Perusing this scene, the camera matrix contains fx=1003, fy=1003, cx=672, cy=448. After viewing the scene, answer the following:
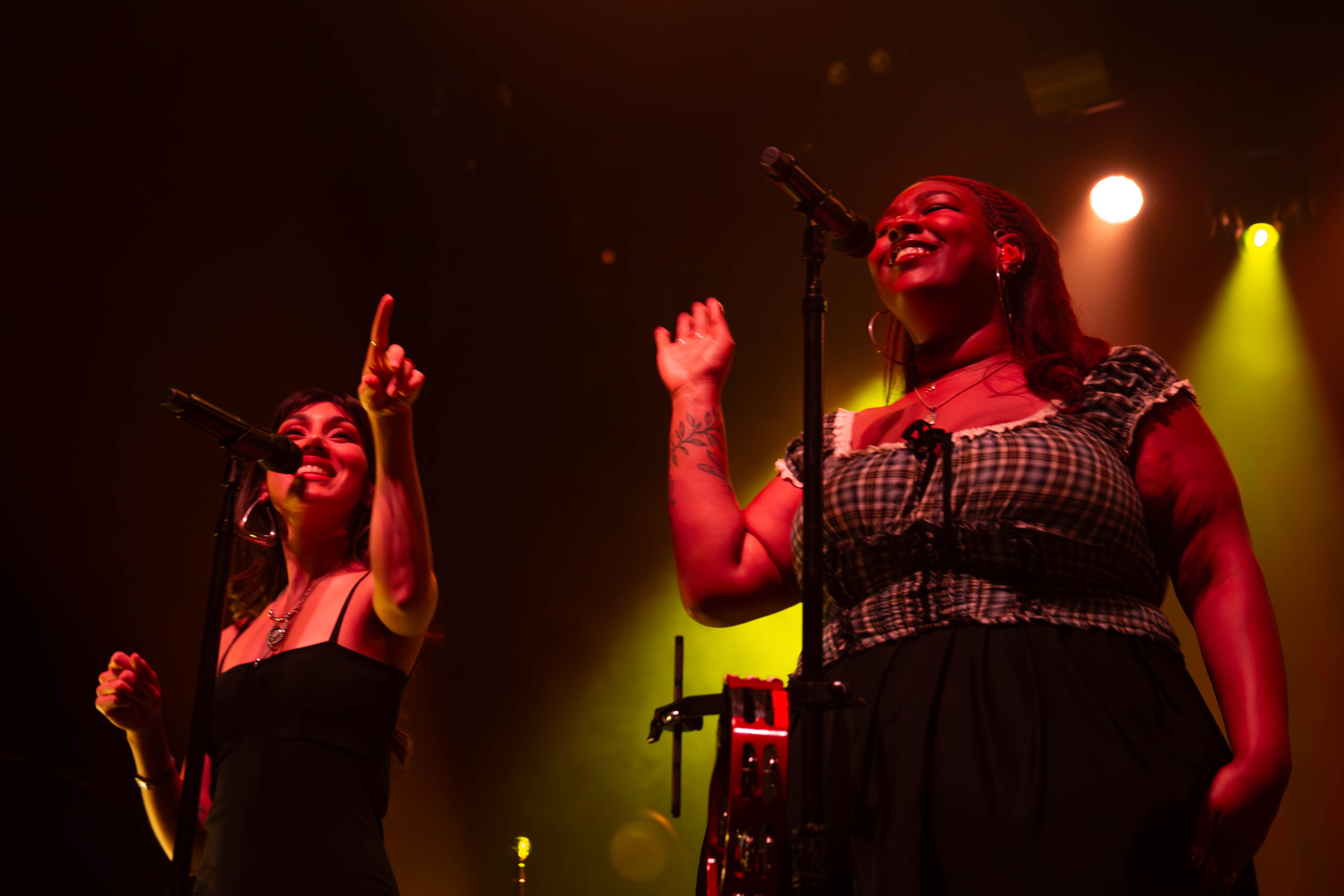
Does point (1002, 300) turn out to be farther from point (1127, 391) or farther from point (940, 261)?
point (1127, 391)

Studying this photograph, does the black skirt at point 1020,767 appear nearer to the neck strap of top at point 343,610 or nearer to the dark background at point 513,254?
the neck strap of top at point 343,610

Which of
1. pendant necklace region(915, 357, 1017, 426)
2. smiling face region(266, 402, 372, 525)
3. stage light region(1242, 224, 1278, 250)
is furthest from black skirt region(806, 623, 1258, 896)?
stage light region(1242, 224, 1278, 250)

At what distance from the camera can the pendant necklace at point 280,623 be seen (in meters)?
2.17

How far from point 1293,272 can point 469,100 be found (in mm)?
2907

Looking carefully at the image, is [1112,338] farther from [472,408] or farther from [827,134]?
[472,408]

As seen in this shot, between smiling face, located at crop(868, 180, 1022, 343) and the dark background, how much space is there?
6.47ft

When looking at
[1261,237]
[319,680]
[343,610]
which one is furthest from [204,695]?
[1261,237]

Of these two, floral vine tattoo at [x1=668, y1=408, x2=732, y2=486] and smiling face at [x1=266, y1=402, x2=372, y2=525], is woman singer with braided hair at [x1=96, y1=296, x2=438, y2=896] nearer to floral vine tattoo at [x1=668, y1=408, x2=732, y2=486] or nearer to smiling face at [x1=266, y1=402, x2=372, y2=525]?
smiling face at [x1=266, y1=402, x2=372, y2=525]

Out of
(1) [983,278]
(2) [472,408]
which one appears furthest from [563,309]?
(1) [983,278]

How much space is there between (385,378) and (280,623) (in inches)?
27.8

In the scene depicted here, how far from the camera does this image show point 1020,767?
113 centimetres

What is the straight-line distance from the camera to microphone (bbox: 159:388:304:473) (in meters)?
1.93

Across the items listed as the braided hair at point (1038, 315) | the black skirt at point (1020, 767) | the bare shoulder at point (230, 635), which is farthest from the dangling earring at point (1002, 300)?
the bare shoulder at point (230, 635)

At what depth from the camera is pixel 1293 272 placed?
11.2 ft
